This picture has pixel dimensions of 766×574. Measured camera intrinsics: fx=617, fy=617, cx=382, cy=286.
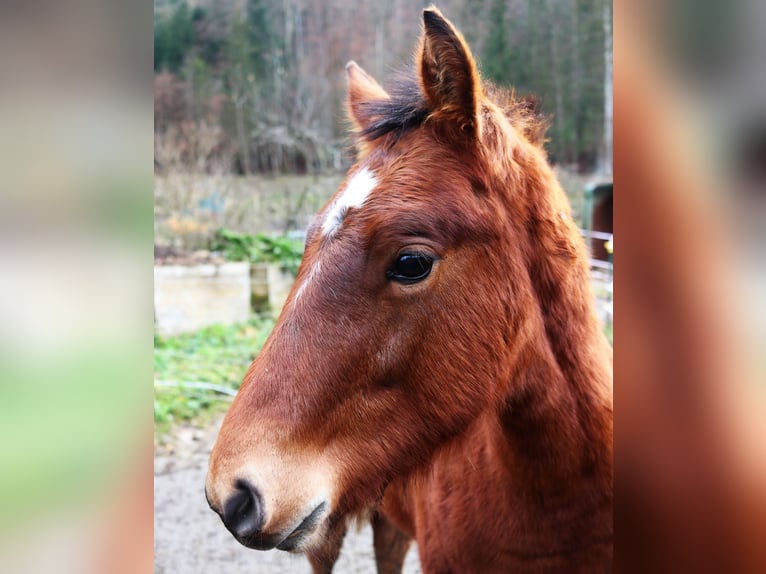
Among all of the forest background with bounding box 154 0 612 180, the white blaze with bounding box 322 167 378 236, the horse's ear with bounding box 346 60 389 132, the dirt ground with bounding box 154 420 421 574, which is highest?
the forest background with bounding box 154 0 612 180

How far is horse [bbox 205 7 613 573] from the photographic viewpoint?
3.58 ft

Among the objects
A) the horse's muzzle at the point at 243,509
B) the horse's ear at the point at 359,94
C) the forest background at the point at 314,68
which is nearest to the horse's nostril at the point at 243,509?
the horse's muzzle at the point at 243,509

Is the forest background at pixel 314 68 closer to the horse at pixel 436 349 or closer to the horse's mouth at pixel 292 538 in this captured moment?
the horse at pixel 436 349

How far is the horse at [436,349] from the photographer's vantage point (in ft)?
3.58

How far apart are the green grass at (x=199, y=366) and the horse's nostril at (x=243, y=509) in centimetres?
196

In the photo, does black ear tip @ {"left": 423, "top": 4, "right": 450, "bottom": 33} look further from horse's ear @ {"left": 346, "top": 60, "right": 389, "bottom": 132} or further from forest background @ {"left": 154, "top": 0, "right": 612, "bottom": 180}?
forest background @ {"left": 154, "top": 0, "right": 612, "bottom": 180}

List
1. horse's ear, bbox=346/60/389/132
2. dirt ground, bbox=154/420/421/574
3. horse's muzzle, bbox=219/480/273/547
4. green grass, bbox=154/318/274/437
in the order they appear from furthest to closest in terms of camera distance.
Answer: green grass, bbox=154/318/274/437
dirt ground, bbox=154/420/421/574
horse's ear, bbox=346/60/389/132
horse's muzzle, bbox=219/480/273/547

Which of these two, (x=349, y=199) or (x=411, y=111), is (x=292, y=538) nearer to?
(x=349, y=199)

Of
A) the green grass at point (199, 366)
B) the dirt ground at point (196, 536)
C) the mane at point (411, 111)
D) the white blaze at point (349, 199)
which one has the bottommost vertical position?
the dirt ground at point (196, 536)

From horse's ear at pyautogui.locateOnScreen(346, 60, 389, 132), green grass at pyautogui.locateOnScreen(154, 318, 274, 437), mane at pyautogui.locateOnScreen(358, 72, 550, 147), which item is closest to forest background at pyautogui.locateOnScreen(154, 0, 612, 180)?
horse's ear at pyautogui.locateOnScreen(346, 60, 389, 132)

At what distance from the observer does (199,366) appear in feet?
10.6
